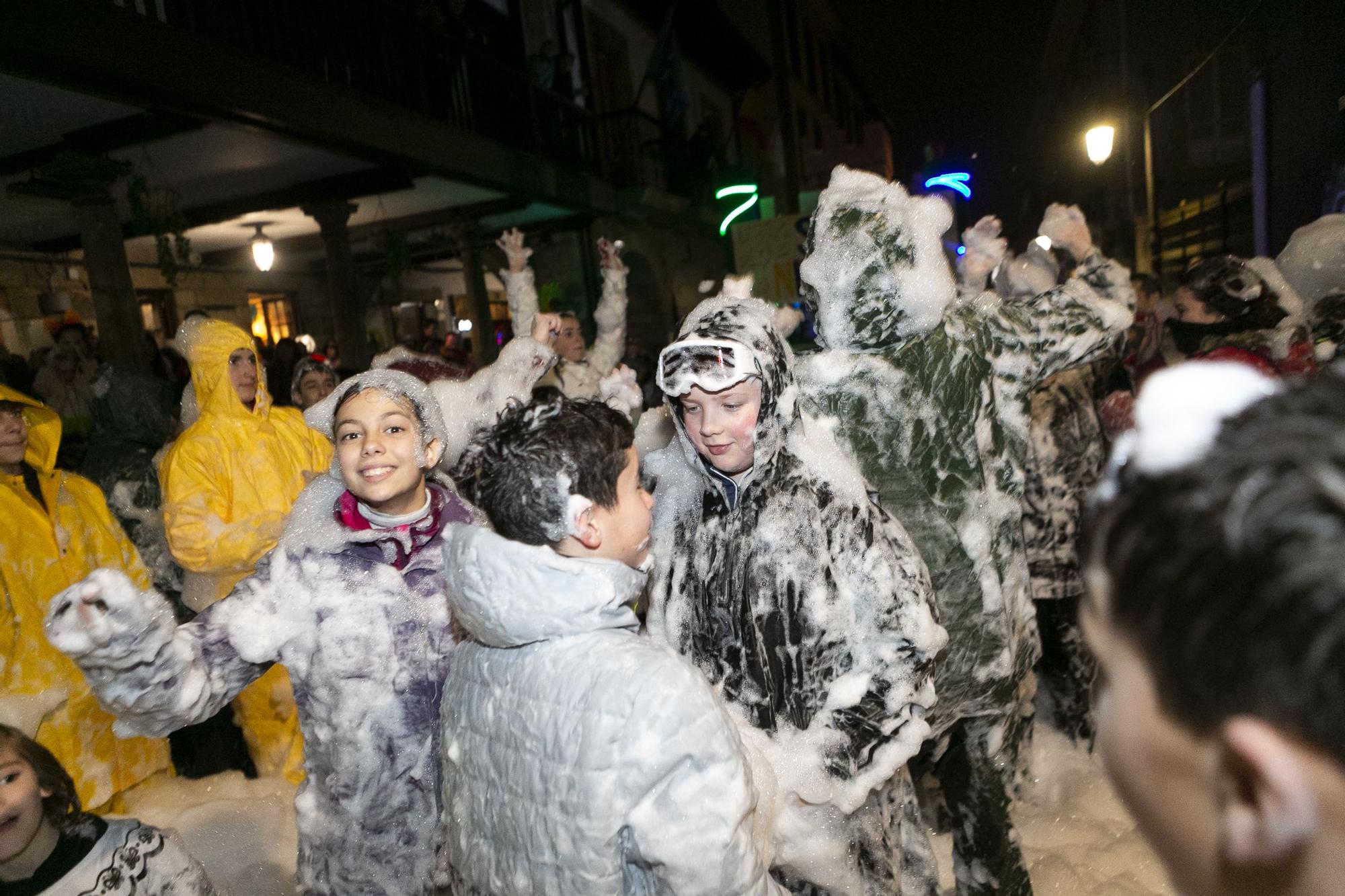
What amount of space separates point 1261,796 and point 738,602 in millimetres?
1375

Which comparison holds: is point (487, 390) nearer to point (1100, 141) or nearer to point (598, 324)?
point (598, 324)

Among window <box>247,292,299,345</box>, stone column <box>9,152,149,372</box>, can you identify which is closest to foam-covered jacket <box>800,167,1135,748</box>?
stone column <box>9,152,149,372</box>

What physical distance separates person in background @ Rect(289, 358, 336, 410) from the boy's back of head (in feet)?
12.3

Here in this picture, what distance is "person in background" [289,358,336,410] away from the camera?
4.78m

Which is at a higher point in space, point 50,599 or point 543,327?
point 543,327

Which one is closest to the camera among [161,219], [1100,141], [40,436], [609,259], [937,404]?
[937,404]

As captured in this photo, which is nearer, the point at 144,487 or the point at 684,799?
the point at 684,799

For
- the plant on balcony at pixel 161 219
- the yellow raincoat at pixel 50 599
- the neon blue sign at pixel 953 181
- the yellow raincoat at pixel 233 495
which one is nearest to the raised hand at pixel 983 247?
the yellow raincoat at pixel 233 495

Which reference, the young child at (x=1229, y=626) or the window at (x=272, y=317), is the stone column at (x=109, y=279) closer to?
the window at (x=272, y=317)

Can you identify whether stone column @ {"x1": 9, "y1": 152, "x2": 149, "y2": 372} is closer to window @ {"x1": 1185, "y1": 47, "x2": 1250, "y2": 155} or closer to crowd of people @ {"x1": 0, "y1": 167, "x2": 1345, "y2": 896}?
crowd of people @ {"x1": 0, "y1": 167, "x2": 1345, "y2": 896}

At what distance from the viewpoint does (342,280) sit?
8.79 meters

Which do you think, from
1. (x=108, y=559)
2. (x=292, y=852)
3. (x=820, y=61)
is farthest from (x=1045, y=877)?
(x=820, y=61)

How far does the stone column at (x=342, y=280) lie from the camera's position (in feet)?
28.3

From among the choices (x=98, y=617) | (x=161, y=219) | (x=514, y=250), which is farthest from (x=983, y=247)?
(x=161, y=219)
